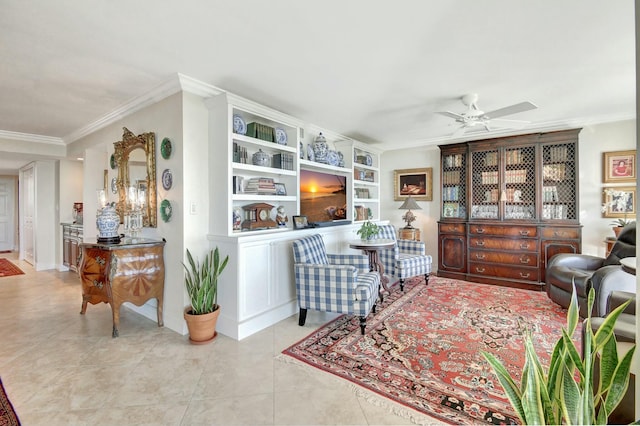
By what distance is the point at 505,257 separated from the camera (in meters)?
4.32

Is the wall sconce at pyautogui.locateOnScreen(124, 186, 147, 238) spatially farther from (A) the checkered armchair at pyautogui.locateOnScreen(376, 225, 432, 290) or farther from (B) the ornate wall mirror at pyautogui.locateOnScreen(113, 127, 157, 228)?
(A) the checkered armchair at pyautogui.locateOnScreen(376, 225, 432, 290)

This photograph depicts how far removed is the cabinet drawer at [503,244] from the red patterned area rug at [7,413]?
16.7ft

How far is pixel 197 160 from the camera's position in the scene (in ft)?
9.21

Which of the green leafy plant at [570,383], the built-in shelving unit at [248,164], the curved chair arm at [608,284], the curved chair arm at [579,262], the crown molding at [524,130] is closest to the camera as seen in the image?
the green leafy plant at [570,383]

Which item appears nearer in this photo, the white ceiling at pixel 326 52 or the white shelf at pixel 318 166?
the white ceiling at pixel 326 52

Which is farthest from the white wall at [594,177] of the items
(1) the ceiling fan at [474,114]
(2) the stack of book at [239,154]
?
(2) the stack of book at [239,154]

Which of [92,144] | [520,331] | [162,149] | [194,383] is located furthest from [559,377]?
[92,144]

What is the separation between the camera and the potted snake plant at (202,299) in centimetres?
253

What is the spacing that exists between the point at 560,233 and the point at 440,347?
2922 millimetres

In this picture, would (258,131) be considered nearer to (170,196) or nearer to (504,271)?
(170,196)

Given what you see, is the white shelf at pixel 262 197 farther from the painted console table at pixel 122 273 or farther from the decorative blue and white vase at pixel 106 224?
the decorative blue and white vase at pixel 106 224

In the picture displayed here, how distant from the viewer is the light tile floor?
5.44 ft

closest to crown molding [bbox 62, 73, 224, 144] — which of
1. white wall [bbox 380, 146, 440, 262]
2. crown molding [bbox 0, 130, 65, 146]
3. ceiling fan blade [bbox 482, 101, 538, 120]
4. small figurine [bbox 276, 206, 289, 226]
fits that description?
small figurine [bbox 276, 206, 289, 226]

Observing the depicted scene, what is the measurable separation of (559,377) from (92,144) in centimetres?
536
